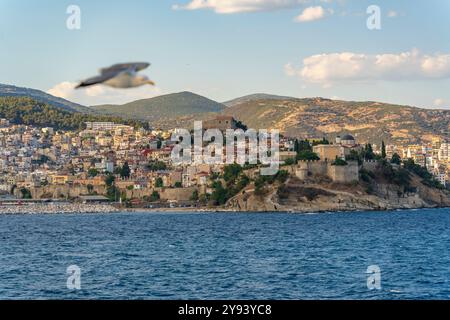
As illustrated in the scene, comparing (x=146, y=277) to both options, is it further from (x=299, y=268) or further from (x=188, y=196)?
(x=188, y=196)

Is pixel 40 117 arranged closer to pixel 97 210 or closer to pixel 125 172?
pixel 125 172

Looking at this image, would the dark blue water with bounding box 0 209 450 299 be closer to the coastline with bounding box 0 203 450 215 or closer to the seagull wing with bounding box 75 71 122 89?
the seagull wing with bounding box 75 71 122 89

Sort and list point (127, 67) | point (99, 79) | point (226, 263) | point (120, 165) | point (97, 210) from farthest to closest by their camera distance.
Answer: point (120, 165)
point (97, 210)
point (226, 263)
point (127, 67)
point (99, 79)

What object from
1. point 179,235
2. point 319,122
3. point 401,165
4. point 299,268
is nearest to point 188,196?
point 401,165

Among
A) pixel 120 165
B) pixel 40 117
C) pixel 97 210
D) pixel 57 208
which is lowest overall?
pixel 97 210

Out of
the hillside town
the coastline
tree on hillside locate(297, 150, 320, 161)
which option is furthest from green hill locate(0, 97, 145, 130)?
tree on hillside locate(297, 150, 320, 161)

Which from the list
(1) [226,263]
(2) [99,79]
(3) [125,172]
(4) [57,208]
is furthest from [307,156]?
(2) [99,79]
